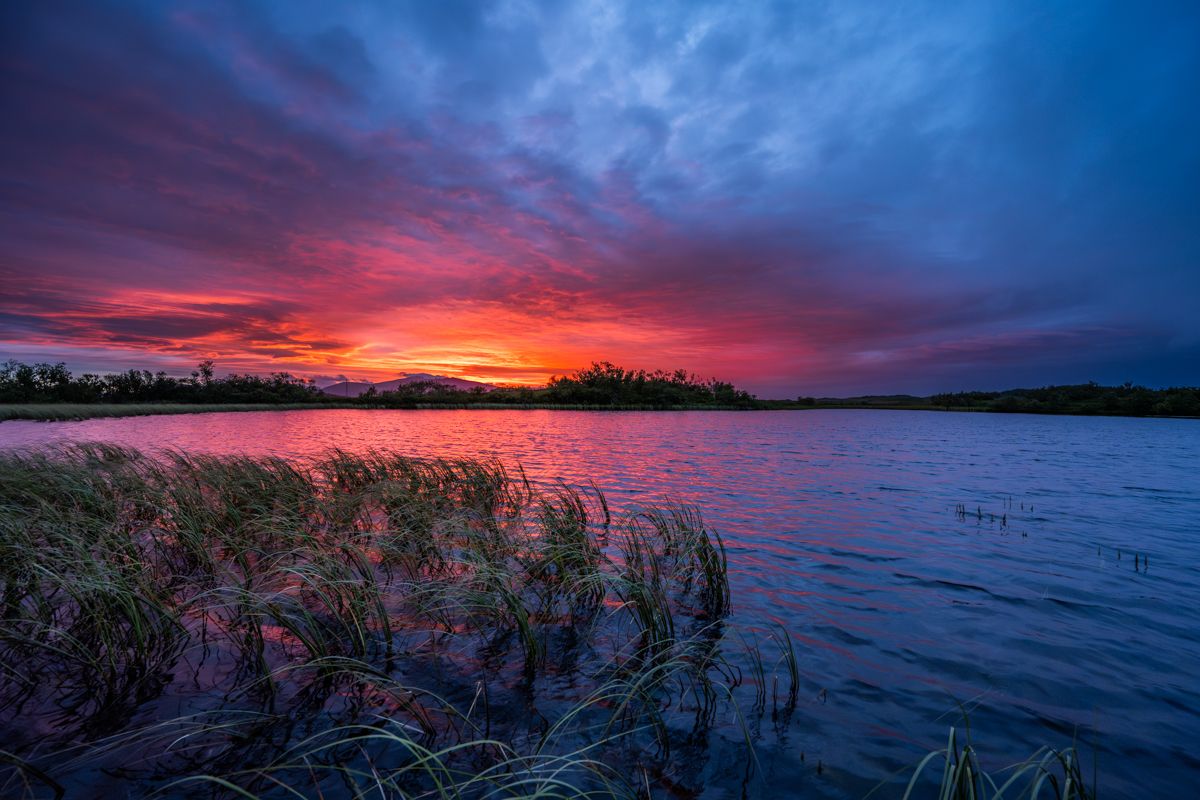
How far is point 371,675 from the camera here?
501 centimetres

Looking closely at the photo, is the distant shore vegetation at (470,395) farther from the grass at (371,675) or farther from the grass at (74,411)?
the grass at (371,675)

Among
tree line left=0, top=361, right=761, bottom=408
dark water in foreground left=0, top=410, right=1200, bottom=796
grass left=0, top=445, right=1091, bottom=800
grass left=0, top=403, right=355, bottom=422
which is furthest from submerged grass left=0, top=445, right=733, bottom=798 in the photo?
tree line left=0, top=361, right=761, bottom=408

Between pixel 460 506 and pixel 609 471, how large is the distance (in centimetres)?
1155

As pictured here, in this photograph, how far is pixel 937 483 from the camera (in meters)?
21.0

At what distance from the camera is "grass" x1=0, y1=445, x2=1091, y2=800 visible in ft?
12.4

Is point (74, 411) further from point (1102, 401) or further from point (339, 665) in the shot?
point (1102, 401)

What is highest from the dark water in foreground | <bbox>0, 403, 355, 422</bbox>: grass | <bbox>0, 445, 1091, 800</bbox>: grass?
<bbox>0, 445, 1091, 800</bbox>: grass

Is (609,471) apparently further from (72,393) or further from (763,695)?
(72,393)

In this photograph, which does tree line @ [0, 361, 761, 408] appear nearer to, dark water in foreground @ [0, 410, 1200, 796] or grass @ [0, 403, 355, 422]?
grass @ [0, 403, 355, 422]

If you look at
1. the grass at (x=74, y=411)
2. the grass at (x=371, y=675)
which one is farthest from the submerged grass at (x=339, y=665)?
the grass at (x=74, y=411)

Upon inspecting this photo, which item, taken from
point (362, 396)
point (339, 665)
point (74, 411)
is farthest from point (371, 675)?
point (362, 396)

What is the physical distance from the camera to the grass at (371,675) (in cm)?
379

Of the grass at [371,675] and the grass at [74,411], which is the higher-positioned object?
the grass at [371,675]

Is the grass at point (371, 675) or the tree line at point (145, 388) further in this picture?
the tree line at point (145, 388)
